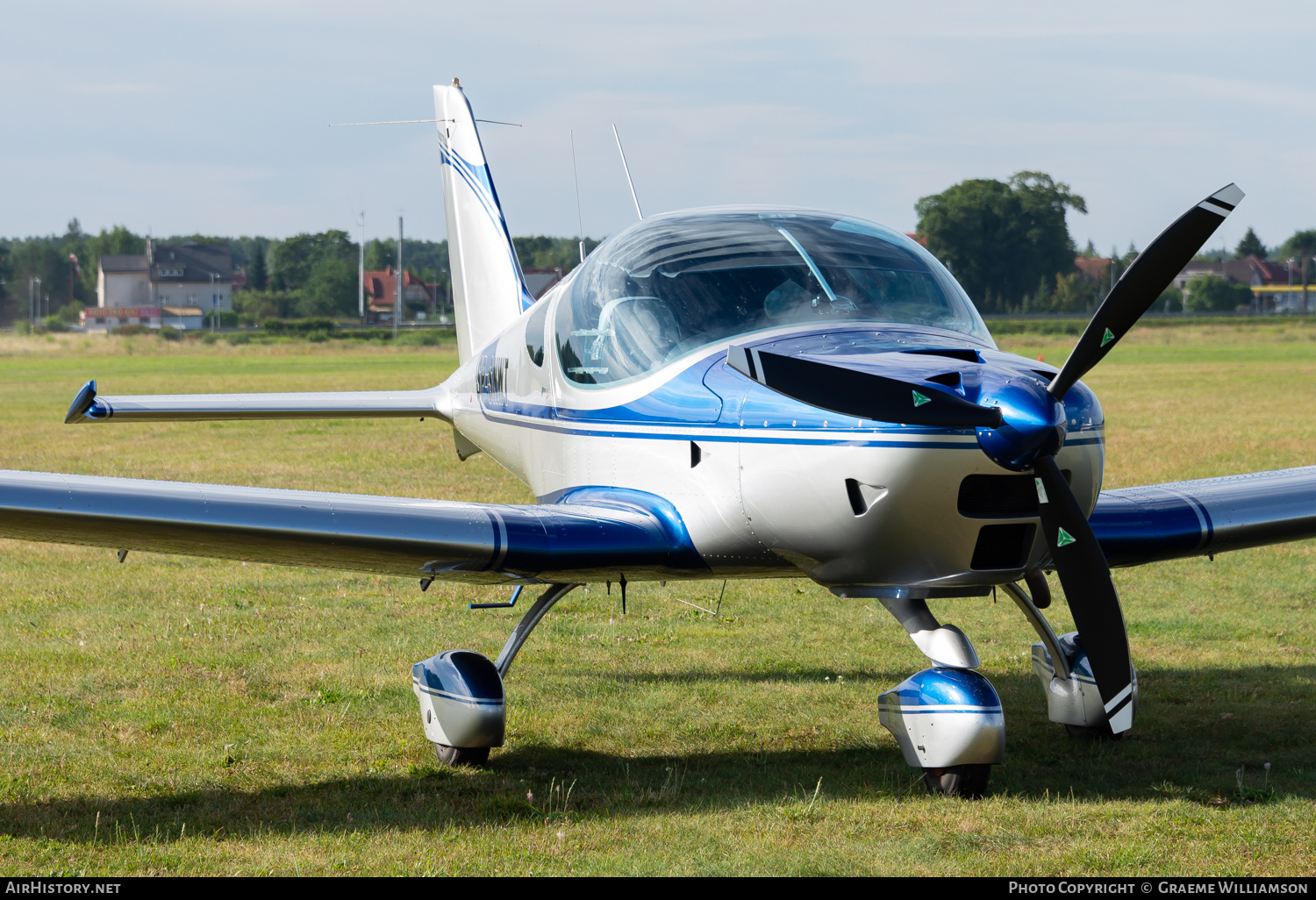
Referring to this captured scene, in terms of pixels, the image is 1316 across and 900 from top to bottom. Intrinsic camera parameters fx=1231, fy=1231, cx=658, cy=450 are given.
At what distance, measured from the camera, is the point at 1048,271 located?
228 ft

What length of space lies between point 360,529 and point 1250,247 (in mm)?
168993

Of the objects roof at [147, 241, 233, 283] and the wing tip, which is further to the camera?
roof at [147, 241, 233, 283]

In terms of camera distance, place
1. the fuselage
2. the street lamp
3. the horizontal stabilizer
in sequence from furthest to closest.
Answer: the street lamp
the horizontal stabilizer
the fuselage

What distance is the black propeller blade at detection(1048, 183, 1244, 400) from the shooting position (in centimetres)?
500

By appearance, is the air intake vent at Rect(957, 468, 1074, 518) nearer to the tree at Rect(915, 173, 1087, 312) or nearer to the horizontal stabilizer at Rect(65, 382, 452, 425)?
the horizontal stabilizer at Rect(65, 382, 452, 425)

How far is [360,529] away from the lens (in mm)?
5270

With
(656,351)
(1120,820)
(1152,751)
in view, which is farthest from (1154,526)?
(656,351)

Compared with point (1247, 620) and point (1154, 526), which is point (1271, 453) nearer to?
point (1247, 620)

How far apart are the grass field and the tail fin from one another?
8.02ft

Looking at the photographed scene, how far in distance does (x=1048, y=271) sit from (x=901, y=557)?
6857 centimetres

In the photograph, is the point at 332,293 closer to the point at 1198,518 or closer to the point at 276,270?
the point at 276,270

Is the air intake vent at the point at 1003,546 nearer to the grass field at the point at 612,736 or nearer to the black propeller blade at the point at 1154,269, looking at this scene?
the black propeller blade at the point at 1154,269

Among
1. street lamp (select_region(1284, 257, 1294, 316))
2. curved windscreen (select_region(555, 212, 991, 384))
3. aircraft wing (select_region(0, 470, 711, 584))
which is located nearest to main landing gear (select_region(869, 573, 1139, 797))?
aircraft wing (select_region(0, 470, 711, 584))

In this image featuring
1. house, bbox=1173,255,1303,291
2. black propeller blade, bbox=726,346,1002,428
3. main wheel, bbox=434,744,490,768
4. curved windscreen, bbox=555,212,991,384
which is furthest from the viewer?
house, bbox=1173,255,1303,291
